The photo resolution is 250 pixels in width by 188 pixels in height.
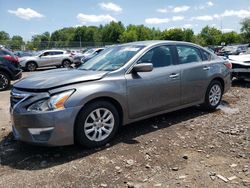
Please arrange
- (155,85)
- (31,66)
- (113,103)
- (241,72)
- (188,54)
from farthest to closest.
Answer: (31,66)
(241,72)
(188,54)
(155,85)
(113,103)

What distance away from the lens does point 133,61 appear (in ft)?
17.2

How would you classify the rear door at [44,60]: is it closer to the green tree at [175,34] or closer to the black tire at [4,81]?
the black tire at [4,81]

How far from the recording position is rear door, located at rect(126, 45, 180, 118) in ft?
16.9

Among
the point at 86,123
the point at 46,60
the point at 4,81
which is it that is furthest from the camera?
the point at 46,60

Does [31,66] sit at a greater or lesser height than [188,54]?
lesser

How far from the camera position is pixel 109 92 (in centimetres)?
477

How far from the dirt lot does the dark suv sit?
6.01 metres

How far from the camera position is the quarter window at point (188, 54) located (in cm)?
611

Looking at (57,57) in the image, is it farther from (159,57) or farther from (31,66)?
(159,57)

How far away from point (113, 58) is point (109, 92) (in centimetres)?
101

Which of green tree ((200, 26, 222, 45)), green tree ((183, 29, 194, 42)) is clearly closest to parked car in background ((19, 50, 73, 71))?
green tree ((183, 29, 194, 42))

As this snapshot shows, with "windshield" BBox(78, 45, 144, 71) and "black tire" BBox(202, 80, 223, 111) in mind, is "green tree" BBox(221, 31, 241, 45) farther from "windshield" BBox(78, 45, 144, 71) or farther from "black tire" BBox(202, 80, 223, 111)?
"windshield" BBox(78, 45, 144, 71)

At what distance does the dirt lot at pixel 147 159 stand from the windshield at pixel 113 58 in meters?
1.17

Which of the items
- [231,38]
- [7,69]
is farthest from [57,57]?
[231,38]
